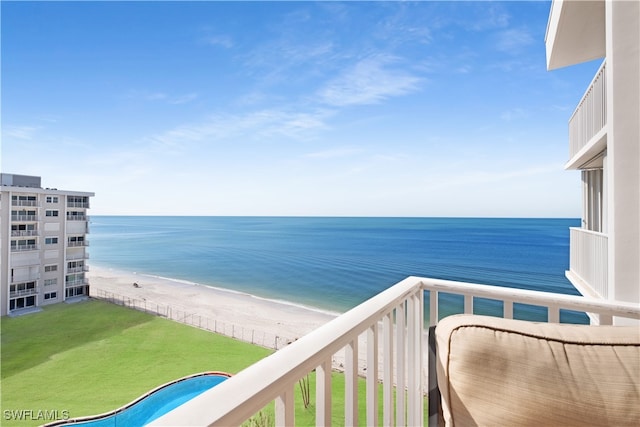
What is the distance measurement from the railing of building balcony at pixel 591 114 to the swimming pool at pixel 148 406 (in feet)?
18.2

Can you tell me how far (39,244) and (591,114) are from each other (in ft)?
47.3

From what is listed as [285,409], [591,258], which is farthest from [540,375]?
[591,258]

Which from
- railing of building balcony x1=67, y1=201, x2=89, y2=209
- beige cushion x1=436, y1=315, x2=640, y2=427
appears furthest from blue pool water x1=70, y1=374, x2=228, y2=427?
railing of building balcony x1=67, y1=201, x2=89, y2=209

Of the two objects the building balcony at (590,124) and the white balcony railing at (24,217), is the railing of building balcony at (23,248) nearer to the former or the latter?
the white balcony railing at (24,217)

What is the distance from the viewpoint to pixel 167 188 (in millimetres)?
19125

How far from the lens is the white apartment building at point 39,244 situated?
9.59 m

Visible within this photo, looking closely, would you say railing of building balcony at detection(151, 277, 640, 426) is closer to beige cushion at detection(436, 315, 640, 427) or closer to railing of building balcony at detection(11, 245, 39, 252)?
beige cushion at detection(436, 315, 640, 427)

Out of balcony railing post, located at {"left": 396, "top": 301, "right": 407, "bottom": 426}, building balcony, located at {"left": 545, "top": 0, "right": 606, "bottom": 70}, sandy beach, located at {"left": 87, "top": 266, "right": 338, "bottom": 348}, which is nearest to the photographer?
balcony railing post, located at {"left": 396, "top": 301, "right": 407, "bottom": 426}

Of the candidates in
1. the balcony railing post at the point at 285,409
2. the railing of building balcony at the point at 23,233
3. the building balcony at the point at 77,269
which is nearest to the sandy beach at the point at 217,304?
the building balcony at the point at 77,269

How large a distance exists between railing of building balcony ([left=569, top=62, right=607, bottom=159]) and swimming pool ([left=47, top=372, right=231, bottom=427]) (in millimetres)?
A: 5532

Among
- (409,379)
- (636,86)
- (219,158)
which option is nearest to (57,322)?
(219,158)

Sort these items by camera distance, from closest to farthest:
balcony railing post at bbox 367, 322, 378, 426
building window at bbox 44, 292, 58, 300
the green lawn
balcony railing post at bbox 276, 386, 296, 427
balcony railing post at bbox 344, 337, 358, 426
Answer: balcony railing post at bbox 276, 386, 296, 427 < balcony railing post at bbox 344, 337, 358, 426 < balcony railing post at bbox 367, 322, 378, 426 < the green lawn < building window at bbox 44, 292, 58, 300

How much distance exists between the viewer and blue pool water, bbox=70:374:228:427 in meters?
5.30

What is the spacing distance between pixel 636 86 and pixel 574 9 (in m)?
1.35
